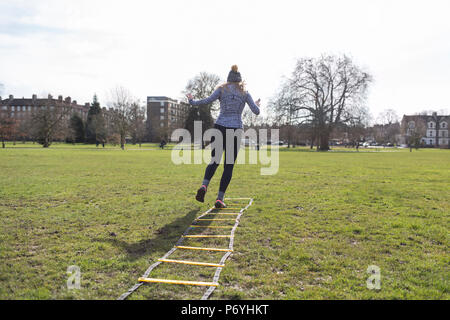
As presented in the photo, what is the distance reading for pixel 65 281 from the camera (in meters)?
2.84

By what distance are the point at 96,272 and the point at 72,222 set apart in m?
2.29

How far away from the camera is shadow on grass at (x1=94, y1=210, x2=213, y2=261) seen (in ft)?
12.0

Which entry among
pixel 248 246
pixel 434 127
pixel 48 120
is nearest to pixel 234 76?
pixel 248 246

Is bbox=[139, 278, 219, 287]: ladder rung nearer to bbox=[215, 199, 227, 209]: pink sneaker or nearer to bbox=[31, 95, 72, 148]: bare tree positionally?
bbox=[215, 199, 227, 209]: pink sneaker

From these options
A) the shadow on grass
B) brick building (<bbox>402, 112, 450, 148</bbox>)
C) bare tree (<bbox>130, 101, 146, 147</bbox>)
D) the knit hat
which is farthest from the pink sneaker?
brick building (<bbox>402, 112, 450, 148</bbox>)

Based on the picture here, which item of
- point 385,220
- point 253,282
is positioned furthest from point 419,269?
point 385,220

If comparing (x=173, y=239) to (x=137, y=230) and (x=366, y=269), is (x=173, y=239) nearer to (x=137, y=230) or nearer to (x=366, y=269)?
(x=137, y=230)

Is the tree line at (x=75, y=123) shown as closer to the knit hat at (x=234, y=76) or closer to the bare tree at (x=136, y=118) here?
the bare tree at (x=136, y=118)

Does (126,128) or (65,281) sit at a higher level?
(126,128)

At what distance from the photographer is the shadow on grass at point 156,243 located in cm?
365

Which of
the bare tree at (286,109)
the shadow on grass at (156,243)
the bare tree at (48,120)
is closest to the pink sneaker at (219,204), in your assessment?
the shadow on grass at (156,243)

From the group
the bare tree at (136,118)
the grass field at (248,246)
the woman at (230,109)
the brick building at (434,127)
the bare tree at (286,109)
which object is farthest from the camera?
the brick building at (434,127)
